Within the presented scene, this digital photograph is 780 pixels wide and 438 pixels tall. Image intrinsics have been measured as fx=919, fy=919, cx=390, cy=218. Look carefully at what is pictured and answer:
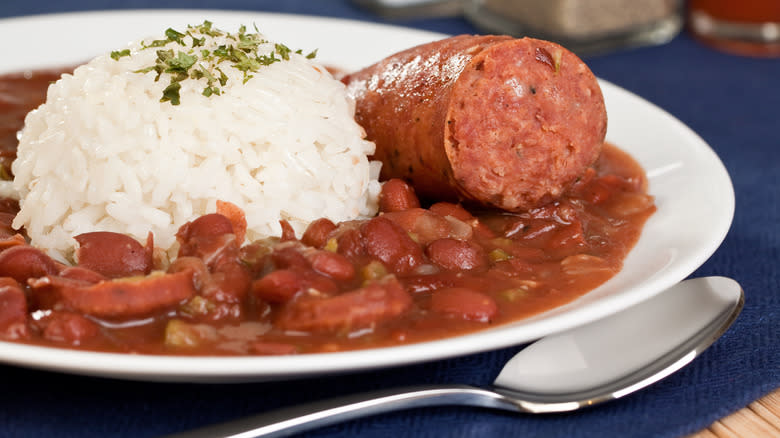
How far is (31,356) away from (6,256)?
0.66m

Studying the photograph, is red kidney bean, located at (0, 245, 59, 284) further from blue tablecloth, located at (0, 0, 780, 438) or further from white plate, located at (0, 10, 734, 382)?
white plate, located at (0, 10, 734, 382)

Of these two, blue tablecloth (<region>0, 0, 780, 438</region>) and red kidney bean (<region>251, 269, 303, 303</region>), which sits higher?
red kidney bean (<region>251, 269, 303, 303</region>)

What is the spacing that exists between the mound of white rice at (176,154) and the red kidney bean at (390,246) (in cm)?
53

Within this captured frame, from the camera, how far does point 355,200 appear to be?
3898 mm

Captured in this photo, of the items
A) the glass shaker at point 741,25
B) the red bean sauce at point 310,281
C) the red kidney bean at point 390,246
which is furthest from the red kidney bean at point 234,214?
the glass shaker at point 741,25

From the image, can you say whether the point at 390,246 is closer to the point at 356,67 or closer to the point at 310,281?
the point at 310,281

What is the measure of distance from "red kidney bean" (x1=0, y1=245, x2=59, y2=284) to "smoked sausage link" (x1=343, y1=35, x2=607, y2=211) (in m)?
1.53

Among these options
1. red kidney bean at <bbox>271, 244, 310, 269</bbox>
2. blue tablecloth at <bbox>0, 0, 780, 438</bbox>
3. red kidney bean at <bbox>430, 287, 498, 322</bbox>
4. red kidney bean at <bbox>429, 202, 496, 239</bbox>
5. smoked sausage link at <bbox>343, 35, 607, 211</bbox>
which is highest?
smoked sausage link at <bbox>343, 35, 607, 211</bbox>

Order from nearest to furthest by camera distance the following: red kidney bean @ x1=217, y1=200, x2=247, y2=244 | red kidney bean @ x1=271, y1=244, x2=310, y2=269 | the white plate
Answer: the white plate, red kidney bean @ x1=271, y1=244, x2=310, y2=269, red kidney bean @ x1=217, y1=200, x2=247, y2=244

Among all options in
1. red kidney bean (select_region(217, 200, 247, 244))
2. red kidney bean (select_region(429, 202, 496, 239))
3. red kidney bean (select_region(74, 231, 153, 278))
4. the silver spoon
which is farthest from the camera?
red kidney bean (select_region(429, 202, 496, 239))

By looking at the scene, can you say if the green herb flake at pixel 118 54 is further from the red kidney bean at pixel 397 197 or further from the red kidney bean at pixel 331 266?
the red kidney bean at pixel 331 266

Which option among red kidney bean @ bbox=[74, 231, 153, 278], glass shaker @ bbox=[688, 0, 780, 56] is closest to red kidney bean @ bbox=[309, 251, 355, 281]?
red kidney bean @ bbox=[74, 231, 153, 278]

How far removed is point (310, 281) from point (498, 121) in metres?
1.10

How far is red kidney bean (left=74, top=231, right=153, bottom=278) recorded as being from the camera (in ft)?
10.3
